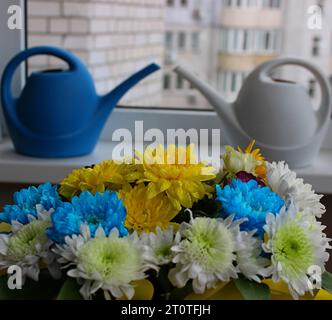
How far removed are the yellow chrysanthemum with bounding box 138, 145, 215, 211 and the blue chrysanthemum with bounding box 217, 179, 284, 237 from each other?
20 mm

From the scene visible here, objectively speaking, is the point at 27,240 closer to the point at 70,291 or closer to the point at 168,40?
the point at 70,291

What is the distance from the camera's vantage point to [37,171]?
1.19m

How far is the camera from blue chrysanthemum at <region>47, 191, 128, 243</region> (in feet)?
1.52

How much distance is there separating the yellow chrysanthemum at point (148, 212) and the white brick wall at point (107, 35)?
98 cm

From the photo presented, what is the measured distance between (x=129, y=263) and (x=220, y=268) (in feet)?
0.23

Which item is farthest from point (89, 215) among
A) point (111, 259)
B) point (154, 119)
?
point (154, 119)

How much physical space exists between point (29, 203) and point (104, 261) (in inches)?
5.0

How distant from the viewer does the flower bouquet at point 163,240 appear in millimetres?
454

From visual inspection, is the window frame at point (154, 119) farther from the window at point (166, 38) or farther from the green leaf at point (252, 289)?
the green leaf at point (252, 289)

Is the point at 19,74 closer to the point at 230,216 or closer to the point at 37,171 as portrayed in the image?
the point at 37,171

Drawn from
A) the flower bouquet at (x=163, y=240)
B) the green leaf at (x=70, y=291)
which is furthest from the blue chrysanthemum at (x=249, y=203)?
the green leaf at (x=70, y=291)

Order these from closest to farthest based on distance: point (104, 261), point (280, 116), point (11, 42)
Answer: point (104, 261) → point (280, 116) → point (11, 42)

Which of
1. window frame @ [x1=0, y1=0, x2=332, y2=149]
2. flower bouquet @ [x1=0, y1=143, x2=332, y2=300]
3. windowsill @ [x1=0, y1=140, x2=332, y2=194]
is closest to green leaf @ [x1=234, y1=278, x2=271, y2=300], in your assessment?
flower bouquet @ [x1=0, y1=143, x2=332, y2=300]

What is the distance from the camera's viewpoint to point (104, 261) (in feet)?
1.48
